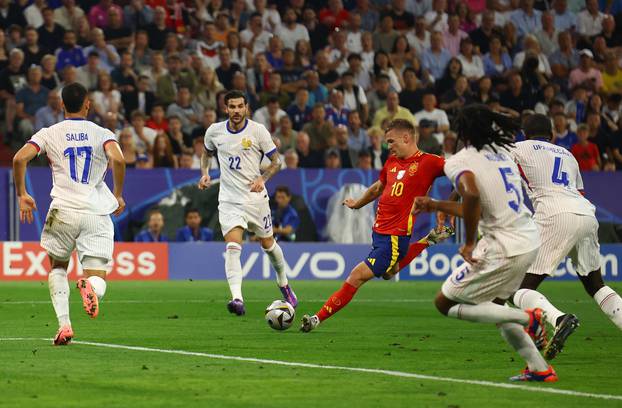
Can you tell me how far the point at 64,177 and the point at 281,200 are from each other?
10.6 meters

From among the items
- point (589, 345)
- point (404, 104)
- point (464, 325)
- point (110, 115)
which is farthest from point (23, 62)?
point (589, 345)

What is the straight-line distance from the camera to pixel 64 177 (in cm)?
1059

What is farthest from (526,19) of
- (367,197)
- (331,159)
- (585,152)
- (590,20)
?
(367,197)

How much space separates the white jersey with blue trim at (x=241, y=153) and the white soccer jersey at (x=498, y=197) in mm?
6520

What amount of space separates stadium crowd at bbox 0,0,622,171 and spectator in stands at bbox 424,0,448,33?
0.04 m

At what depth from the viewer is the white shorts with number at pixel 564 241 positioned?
1055 cm

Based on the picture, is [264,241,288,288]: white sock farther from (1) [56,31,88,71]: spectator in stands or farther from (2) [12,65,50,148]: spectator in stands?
(1) [56,31,88,71]: spectator in stands

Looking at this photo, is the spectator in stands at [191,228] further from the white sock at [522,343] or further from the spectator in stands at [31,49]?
the white sock at [522,343]

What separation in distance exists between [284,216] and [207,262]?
59.7 inches

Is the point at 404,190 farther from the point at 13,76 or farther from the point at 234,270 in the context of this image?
the point at 13,76

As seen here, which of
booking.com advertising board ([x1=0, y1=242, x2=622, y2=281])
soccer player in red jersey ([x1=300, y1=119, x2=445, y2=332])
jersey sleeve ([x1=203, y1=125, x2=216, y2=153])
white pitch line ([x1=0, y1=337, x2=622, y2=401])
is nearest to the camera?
white pitch line ([x1=0, y1=337, x2=622, y2=401])

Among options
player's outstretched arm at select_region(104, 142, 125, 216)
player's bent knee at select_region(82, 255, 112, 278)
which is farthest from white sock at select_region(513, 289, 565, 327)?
player's bent knee at select_region(82, 255, 112, 278)

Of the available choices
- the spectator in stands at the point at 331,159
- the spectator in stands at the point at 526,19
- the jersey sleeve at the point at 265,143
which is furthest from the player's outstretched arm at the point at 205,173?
the spectator in stands at the point at 526,19

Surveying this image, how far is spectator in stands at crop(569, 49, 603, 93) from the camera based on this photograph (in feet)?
84.5
